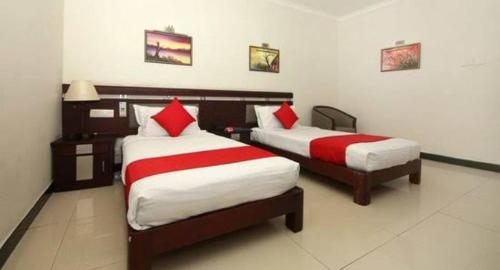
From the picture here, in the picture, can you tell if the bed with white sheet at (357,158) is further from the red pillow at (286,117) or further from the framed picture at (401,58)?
the framed picture at (401,58)

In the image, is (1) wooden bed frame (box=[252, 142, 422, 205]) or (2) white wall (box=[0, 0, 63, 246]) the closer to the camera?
(2) white wall (box=[0, 0, 63, 246])

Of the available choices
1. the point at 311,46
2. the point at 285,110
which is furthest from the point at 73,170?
the point at 311,46

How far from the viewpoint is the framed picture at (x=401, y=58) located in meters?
4.09

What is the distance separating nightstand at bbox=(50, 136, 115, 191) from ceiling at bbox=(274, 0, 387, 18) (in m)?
4.05

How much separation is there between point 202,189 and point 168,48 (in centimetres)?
285

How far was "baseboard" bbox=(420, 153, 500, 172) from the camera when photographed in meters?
3.41

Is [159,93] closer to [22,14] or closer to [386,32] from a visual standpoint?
[22,14]

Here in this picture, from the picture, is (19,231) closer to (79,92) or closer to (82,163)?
(82,163)

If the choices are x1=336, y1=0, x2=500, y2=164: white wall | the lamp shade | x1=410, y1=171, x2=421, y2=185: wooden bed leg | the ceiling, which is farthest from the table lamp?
x1=336, y1=0, x2=500, y2=164: white wall

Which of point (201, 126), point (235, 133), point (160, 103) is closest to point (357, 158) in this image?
point (235, 133)

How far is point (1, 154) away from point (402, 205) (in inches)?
128

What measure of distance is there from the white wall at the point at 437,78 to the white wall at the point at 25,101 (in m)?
5.17

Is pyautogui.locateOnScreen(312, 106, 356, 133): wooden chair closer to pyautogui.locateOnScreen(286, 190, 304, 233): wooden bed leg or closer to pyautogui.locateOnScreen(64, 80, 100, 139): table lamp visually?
pyautogui.locateOnScreen(286, 190, 304, 233): wooden bed leg

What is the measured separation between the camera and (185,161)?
5.71 ft
